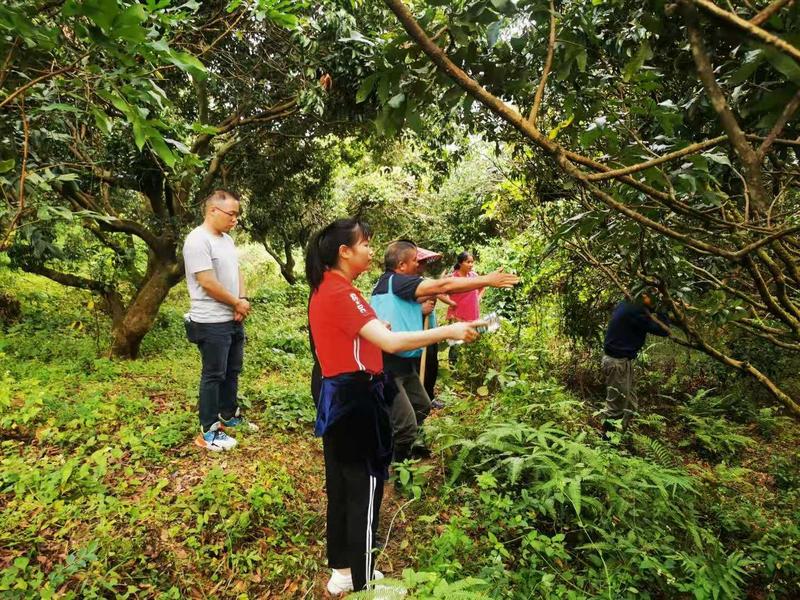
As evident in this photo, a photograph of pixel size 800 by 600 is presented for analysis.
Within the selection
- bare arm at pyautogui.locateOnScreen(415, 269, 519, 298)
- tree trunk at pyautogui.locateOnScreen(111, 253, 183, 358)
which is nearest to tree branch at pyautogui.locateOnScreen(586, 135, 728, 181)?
bare arm at pyautogui.locateOnScreen(415, 269, 519, 298)

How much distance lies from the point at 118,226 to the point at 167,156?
205 inches

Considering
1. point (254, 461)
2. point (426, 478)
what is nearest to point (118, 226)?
point (254, 461)

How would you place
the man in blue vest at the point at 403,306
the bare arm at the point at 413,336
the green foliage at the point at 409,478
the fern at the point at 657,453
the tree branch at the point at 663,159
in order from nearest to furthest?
the tree branch at the point at 663,159 < the bare arm at the point at 413,336 < the green foliage at the point at 409,478 < the man in blue vest at the point at 403,306 < the fern at the point at 657,453

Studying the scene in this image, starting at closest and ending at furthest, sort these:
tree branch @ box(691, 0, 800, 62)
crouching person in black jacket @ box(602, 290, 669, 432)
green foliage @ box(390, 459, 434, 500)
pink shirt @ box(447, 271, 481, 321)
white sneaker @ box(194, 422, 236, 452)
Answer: tree branch @ box(691, 0, 800, 62) → green foliage @ box(390, 459, 434, 500) → white sneaker @ box(194, 422, 236, 452) → crouching person in black jacket @ box(602, 290, 669, 432) → pink shirt @ box(447, 271, 481, 321)

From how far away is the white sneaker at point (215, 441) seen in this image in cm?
395

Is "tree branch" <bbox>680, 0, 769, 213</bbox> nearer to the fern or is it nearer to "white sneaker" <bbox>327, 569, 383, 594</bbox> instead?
"white sneaker" <bbox>327, 569, 383, 594</bbox>

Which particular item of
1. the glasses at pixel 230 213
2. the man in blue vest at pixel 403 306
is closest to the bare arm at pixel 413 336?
the man in blue vest at pixel 403 306

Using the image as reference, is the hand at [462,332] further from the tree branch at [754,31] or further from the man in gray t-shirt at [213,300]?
the man in gray t-shirt at [213,300]

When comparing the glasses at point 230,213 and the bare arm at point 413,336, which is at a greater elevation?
the glasses at point 230,213

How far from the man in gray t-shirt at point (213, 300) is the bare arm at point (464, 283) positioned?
1.55 meters

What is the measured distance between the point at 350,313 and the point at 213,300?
1.96 m

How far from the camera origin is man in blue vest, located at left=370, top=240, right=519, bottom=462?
11.8ft

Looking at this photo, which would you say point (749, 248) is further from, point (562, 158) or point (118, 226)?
point (118, 226)

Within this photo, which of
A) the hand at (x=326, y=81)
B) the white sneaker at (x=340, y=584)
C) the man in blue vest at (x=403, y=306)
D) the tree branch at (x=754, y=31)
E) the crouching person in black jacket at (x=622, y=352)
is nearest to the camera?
the tree branch at (x=754, y=31)
